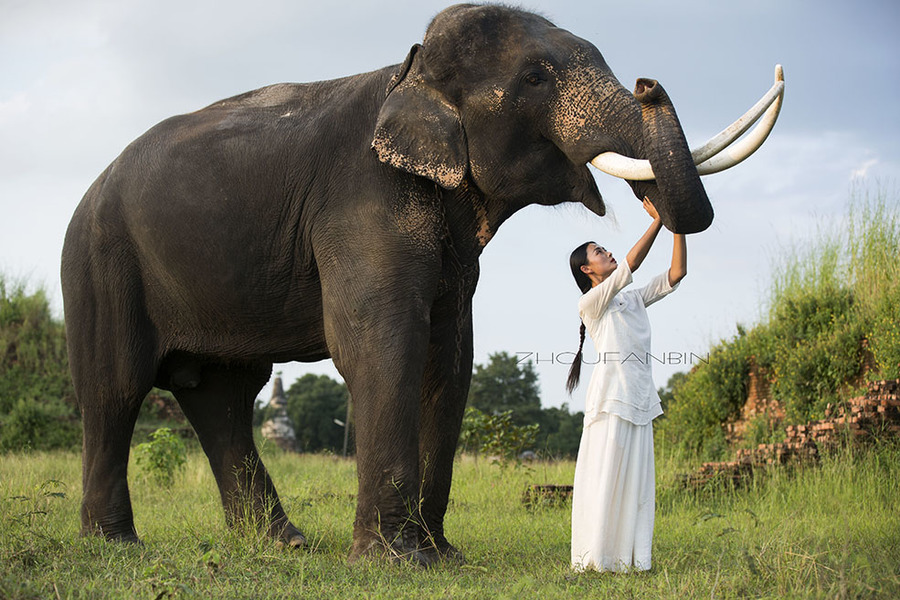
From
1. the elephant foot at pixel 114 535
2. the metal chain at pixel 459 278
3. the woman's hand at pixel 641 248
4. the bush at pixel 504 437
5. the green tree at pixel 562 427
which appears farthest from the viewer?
the green tree at pixel 562 427

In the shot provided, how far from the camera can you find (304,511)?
28.2 ft

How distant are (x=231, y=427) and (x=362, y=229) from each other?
7.50 ft

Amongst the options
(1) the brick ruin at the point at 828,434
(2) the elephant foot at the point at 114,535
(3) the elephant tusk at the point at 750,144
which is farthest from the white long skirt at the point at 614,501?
(1) the brick ruin at the point at 828,434

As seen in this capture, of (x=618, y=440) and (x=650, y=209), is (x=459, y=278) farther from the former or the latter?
(x=618, y=440)

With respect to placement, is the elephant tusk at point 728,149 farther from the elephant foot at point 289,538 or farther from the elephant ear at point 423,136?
the elephant foot at point 289,538

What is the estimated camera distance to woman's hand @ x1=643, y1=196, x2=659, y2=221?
5000 mm

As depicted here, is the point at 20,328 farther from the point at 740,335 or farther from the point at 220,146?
the point at 220,146

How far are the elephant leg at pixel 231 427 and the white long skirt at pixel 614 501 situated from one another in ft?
7.93

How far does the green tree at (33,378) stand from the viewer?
56.2 ft

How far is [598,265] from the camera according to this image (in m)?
5.65

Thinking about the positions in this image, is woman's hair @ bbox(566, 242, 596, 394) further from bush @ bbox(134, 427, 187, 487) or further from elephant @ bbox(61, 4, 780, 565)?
bush @ bbox(134, 427, 187, 487)

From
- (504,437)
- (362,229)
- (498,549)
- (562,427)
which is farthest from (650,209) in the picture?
(562,427)

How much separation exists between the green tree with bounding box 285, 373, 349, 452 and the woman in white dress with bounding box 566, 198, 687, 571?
32.9 m

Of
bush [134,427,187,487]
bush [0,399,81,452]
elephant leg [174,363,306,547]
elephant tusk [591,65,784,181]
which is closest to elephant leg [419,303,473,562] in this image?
elephant leg [174,363,306,547]
